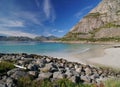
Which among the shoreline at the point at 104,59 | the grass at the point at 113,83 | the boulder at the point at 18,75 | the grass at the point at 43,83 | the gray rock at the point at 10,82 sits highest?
the grass at the point at 113,83

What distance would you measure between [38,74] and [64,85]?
7.92 feet

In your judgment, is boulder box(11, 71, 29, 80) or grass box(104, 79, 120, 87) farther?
boulder box(11, 71, 29, 80)

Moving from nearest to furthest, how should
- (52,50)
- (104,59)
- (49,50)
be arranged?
(104,59)
(52,50)
(49,50)

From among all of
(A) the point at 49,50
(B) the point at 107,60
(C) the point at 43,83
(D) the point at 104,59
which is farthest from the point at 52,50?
(C) the point at 43,83

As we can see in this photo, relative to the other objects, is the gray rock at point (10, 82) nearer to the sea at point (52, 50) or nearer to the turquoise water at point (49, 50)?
the sea at point (52, 50)

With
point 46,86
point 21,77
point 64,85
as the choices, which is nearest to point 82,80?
point 64,85

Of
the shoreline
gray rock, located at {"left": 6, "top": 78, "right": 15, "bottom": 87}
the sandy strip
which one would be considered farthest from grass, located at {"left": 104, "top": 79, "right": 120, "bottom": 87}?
the sandy strip

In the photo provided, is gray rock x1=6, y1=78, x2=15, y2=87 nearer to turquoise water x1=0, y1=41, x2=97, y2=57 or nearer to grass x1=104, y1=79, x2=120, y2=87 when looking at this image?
grass x1=104, y1=79, x2=120, y2=87

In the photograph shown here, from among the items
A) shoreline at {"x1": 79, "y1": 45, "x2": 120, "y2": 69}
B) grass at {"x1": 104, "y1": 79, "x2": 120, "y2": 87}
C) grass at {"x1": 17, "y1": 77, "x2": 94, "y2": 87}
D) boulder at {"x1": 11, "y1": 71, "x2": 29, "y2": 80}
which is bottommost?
shoreline at {"x1": 79, "y1": 45, "x2": 120, "y2": 69}

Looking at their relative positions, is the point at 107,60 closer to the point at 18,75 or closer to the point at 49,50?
→ the point at 18,75

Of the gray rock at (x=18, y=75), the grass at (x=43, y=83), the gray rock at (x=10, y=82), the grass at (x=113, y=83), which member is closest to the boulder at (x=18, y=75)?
the gray rock at (x=18, y=75)

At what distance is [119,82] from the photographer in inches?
286

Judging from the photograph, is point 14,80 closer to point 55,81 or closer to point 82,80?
point 55,81

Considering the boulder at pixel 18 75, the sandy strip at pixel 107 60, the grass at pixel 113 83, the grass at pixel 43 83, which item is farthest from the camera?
the sandy strip at pixel 107 60
